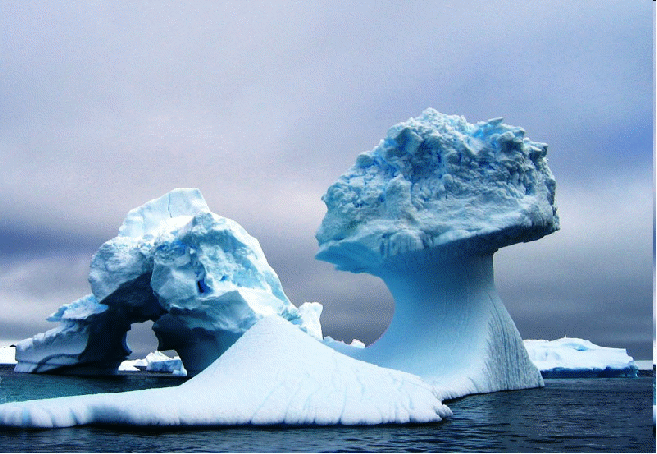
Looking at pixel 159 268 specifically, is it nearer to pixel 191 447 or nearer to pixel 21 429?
pixel 21 429

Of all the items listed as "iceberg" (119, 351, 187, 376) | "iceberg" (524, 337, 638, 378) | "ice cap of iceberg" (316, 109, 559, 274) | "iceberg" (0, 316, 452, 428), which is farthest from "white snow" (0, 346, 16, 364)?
"iceberg" (0, 316, 452, 428)

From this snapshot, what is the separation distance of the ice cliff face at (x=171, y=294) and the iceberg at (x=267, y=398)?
9385 mm

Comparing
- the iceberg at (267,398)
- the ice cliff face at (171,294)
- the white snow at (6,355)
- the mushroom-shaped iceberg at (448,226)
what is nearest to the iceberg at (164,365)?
the ice cliff face at (171,294)

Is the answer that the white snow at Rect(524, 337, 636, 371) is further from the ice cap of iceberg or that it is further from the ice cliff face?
the ice cap of iceberg

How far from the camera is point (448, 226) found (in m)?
16.4

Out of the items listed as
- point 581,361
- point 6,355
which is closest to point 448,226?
point 581,361

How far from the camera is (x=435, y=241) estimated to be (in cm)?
1648

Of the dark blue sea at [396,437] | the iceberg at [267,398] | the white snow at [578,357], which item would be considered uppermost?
the white snow at [578,357]

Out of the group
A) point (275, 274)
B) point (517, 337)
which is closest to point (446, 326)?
point (517, 337)

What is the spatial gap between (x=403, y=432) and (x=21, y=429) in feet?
14.5

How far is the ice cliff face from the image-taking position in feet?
A: 63.9

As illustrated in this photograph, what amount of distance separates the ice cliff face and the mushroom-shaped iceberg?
3442mm

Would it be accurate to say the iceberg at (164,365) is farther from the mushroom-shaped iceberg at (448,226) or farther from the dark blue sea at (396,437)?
the dark blue sea at (396,437)

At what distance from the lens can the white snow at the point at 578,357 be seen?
2930 centimetres
